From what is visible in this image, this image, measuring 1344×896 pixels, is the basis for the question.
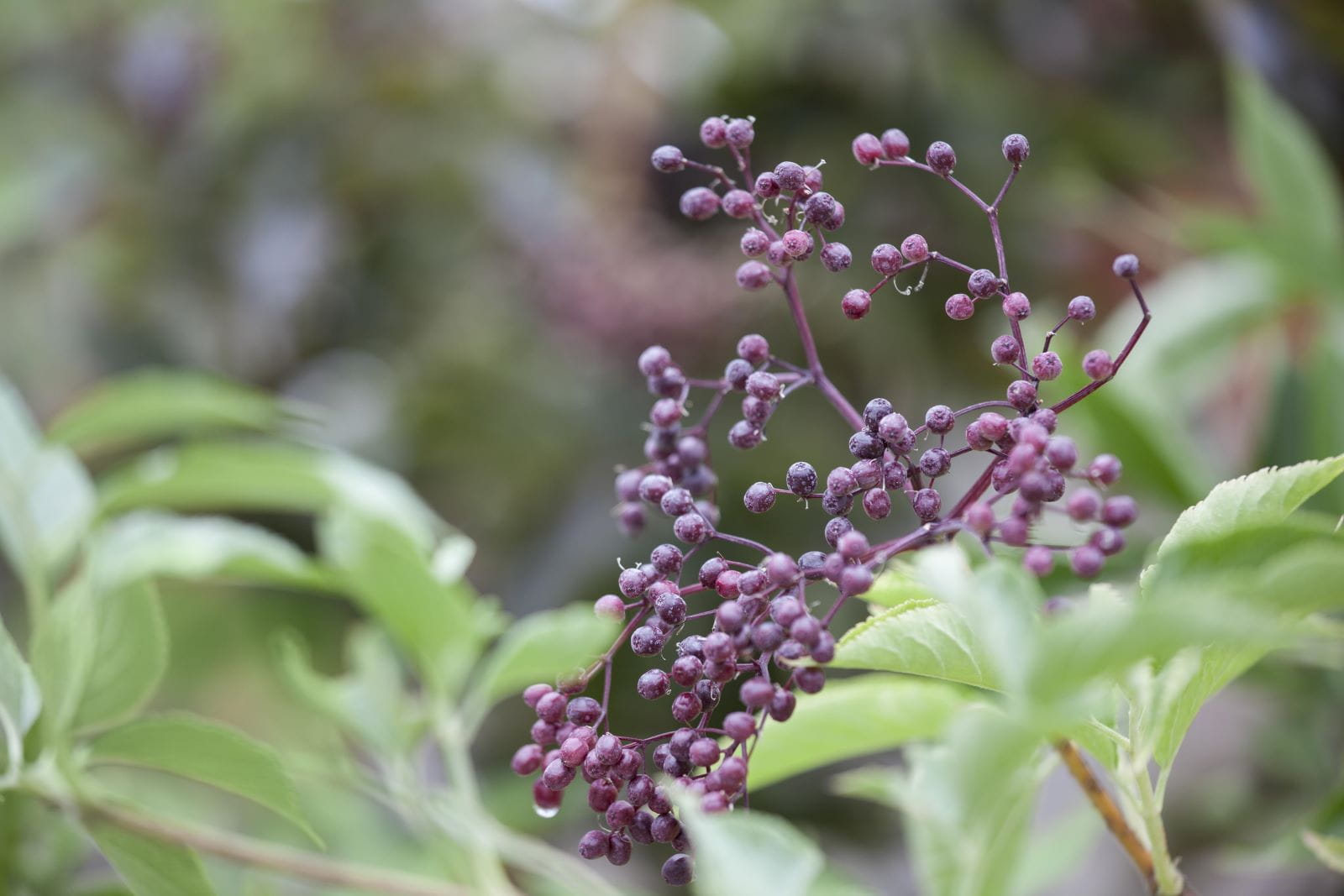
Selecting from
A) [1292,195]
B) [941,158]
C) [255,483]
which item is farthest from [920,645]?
[1292,195]

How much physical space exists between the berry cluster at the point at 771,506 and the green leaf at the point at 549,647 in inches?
3.4

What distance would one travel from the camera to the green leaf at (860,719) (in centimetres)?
33

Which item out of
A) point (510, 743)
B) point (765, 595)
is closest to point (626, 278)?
point (510, 743)

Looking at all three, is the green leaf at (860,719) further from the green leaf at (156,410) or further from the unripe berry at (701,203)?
the green leaf at (156,410)

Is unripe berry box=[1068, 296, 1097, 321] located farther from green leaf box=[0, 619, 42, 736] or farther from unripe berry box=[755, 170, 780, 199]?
green leaf box=[0, 619, 42, 736]

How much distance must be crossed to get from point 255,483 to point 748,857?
14.4 inches

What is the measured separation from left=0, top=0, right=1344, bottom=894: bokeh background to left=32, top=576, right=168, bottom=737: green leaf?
55 centimetres

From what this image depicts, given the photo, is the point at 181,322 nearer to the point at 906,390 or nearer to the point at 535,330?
the point at 535,330

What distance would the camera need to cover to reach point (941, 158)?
295 millimetres

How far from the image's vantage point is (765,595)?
260mm

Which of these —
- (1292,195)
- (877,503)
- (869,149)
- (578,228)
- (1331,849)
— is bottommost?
(1331,849)

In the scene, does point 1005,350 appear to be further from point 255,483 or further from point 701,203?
point 255,483

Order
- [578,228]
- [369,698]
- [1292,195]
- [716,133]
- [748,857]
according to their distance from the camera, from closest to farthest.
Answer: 1. [748,857]
2. [716,133]
3. [369,698]
4. [1292,195]
5. [578,228]

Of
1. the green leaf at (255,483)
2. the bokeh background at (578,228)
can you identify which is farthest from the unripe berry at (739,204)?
the bokeh background at (578,228)
